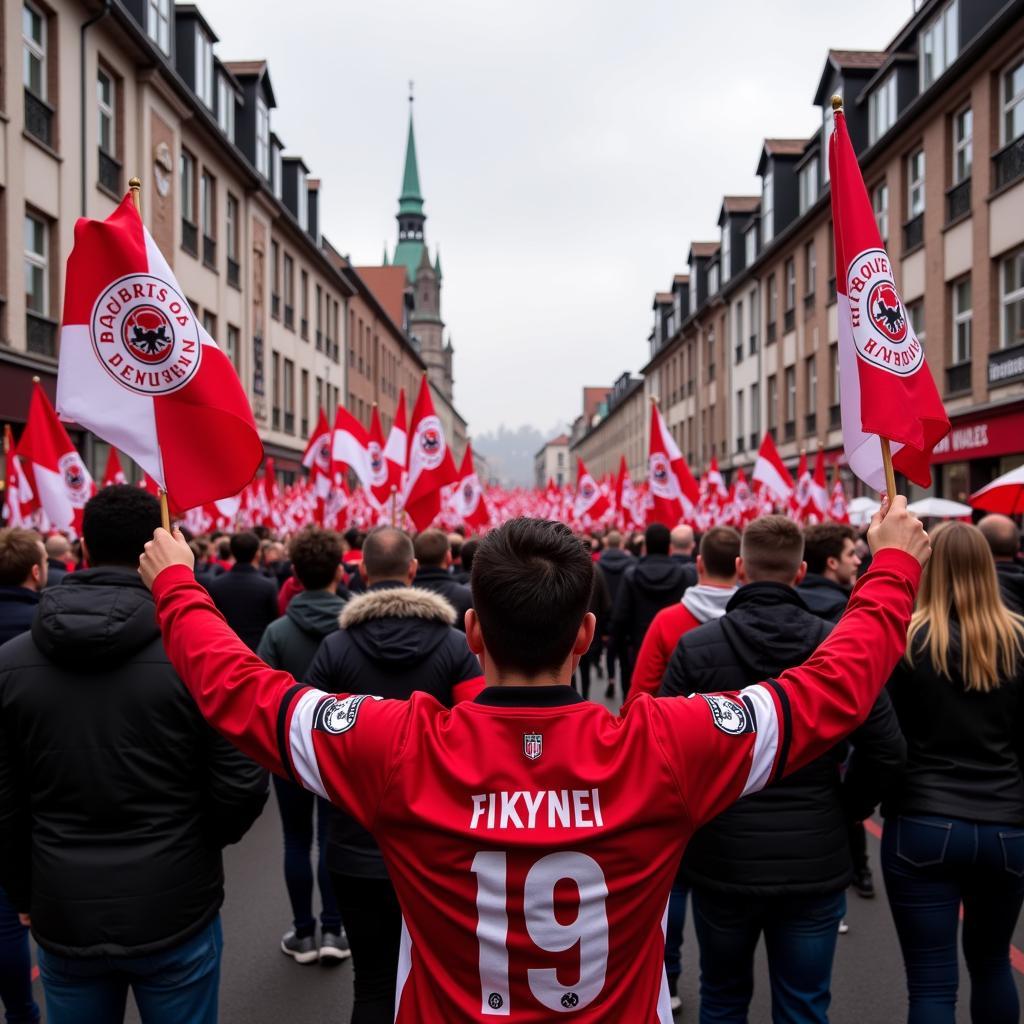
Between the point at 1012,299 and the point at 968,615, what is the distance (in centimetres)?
1782

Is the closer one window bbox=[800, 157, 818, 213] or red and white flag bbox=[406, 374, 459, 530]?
red and white flag bbox=[406, 374, 459, 530]

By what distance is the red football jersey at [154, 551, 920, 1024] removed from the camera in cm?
168

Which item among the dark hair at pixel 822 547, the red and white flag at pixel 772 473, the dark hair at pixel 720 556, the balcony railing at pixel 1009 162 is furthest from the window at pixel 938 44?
the dark hair at pixel 720 556

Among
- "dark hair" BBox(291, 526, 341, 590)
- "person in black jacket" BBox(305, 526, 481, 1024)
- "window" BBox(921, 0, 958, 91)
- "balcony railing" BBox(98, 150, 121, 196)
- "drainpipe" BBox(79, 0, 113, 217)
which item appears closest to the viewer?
"person in black jacket" BBox(305, 526, 481, 1024)

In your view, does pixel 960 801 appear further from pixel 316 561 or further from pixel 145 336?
pixel 316 561

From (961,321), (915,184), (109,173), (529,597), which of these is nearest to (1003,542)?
(529,597)

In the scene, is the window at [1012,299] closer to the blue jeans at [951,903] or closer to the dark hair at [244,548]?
the dark hair at [244,548]

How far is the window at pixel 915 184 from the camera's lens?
22734 mm

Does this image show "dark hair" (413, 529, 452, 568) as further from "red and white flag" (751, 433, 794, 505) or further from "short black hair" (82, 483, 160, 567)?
"red and white flag" (751, 433, 794, 505)

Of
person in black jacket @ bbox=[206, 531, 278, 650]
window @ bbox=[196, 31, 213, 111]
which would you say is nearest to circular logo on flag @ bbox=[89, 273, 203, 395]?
person in black jacket @ bbox=[206, 531, 278, 650]

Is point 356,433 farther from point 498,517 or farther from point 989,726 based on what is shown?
point 498,517

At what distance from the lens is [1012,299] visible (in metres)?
18.6

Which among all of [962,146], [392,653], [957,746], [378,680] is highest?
[962,146]

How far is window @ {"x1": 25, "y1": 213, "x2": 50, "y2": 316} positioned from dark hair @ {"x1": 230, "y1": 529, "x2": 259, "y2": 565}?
37.0ft
